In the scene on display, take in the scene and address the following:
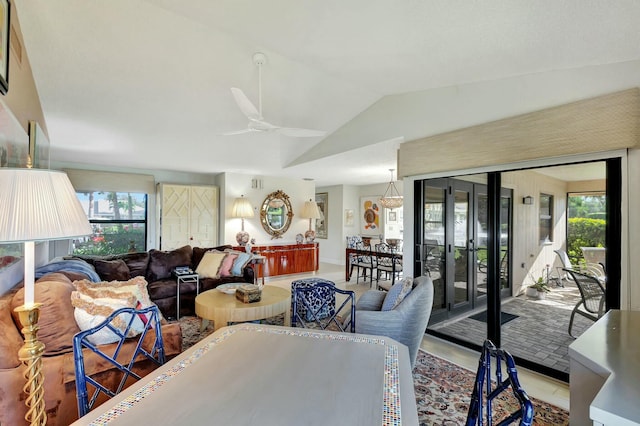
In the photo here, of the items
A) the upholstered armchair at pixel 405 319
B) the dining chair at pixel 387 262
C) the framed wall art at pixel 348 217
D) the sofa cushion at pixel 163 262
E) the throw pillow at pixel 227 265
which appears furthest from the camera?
the framed wall art at pixel 348 217

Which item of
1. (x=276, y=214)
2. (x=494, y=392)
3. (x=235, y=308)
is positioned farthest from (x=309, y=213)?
(x=494, y=392)

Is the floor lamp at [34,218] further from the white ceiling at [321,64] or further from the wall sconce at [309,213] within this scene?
the wall sconce at [309,213]

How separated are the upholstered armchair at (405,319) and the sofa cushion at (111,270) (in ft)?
10.5

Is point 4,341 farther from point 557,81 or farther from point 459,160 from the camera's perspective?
point 557,81

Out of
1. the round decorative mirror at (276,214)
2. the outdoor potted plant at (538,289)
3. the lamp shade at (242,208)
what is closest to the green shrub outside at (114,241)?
the lamp shade at (242,208)

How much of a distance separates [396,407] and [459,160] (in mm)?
2659

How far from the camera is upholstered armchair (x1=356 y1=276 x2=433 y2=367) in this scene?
2332 millimetres

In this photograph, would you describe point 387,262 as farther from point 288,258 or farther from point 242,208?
point 242,208

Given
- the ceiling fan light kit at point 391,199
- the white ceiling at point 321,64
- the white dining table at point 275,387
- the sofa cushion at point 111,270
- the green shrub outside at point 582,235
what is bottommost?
the sofa cushion at point 111,270

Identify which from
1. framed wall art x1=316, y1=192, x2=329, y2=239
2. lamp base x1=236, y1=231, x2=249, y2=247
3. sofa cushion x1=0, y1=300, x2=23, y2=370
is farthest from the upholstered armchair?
framed wall art x1=316, y1=192, x2=329, y2=239

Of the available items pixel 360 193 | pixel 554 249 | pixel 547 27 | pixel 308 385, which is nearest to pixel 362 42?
pixel 547 27

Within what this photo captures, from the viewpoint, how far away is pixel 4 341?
1.59 metres

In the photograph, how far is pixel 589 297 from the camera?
2.48 meters

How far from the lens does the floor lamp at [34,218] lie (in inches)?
41.0
